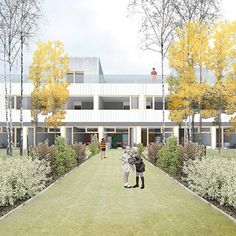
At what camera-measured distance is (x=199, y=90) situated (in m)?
32.5

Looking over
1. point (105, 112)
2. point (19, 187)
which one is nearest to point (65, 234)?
point (19, 187)

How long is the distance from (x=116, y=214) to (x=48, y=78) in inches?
1231

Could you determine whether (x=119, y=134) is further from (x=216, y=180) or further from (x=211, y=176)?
(x=216, y=180)

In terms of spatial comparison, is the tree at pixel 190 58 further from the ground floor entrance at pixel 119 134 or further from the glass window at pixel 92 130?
the glass window at pixel 92 130

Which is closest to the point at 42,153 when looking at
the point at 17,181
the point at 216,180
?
the point at 17,181

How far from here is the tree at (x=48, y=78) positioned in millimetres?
40312

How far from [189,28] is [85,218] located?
23561 mm

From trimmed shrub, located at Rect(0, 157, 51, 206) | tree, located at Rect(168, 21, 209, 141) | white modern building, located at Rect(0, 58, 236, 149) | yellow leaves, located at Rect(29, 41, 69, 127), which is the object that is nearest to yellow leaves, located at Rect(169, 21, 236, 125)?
tree, located at Rect(168, 21, 209, 141)

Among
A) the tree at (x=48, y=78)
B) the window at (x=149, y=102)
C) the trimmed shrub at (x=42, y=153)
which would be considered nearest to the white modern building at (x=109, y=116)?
the window at (x=149, y=102)

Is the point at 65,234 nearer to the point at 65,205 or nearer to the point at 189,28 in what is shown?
the point at 65,205

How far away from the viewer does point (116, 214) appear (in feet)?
35.0

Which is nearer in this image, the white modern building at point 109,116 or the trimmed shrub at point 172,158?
the trimmed shrub at point 172,158

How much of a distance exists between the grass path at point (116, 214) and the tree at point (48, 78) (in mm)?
25367

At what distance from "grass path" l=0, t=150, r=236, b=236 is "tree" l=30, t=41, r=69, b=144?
999 inches
